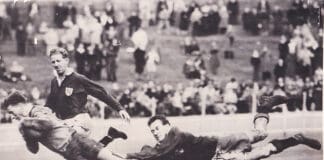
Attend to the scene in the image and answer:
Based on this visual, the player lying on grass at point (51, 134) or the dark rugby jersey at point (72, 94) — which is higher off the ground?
the dark rugby jersey at point (72, 94)

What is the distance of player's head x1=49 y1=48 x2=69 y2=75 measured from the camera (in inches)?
193

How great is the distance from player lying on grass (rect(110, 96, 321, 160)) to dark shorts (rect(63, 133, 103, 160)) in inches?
10.8

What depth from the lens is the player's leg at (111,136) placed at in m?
5.06

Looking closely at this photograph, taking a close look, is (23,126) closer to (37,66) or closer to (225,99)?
(37,66)

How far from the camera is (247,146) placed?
541 centimetres

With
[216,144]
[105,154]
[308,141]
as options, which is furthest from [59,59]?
[308,141]

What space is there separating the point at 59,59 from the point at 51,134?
0.65m

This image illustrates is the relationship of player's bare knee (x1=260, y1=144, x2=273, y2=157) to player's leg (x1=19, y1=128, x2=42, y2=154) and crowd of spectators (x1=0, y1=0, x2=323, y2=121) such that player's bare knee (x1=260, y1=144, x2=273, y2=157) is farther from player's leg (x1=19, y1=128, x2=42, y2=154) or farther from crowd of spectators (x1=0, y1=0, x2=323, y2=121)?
player's leg (x1=19, y1=128, x2=42, y2=154)

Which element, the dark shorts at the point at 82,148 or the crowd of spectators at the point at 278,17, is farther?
the crowd of spectators at the point at 278,17

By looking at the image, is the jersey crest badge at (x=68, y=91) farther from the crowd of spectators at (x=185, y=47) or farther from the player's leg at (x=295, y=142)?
the player's leg at (x=295, y=142)

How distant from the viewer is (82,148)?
5.04 m

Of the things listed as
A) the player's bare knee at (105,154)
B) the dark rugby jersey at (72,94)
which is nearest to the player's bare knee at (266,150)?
the player's bare knee at (105,154)

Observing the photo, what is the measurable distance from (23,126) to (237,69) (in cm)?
199

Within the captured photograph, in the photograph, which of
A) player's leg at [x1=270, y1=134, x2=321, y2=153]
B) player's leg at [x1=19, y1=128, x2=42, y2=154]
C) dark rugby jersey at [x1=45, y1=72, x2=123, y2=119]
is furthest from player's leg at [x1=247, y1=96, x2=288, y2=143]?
player's leg at [x1=19, y1=128, x2=42, y2=154]
